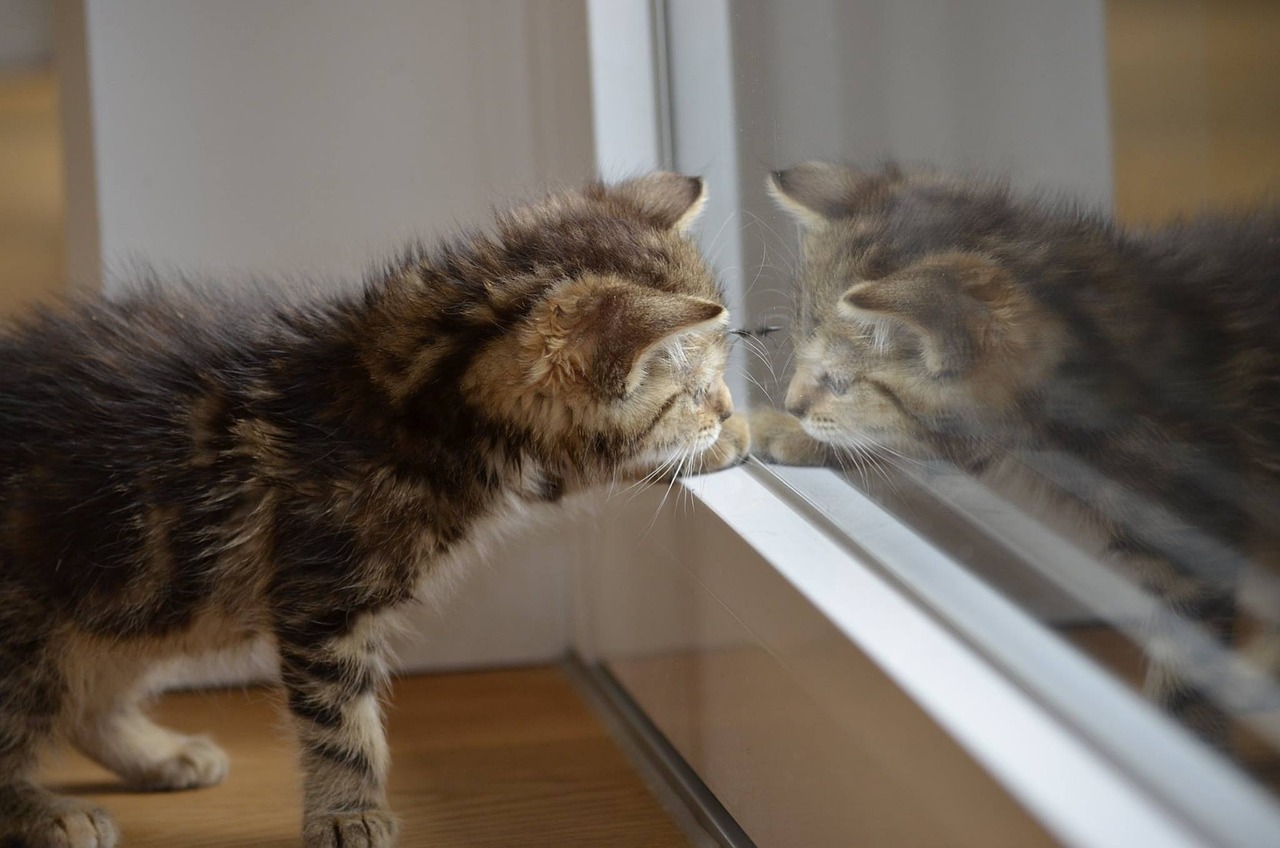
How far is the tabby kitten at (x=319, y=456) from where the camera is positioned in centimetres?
106

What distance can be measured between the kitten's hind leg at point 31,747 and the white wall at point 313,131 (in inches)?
22.2

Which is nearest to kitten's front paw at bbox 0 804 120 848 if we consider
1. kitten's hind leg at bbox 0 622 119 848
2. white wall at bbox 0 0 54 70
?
kitten's hind leg at bbox 0 622 119 848

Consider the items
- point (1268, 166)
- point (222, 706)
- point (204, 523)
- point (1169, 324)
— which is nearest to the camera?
point (1268, 166)

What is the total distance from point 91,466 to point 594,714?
651mm

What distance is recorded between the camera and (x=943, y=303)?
793 millimetres

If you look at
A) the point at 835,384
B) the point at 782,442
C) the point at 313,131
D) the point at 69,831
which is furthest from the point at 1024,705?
the point at 313,131

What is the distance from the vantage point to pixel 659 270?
113 cm

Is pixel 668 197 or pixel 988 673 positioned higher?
pixel 668 197

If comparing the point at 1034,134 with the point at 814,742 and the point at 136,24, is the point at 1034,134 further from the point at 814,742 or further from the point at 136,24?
the point at 136,24

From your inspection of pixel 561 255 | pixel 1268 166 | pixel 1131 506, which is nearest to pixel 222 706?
pixel 561 255

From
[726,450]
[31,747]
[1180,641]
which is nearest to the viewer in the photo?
[1180,641]

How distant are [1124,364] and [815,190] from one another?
472 mm

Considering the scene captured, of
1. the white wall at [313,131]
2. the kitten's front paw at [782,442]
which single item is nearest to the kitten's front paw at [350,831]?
the kitten's front paw at [782,442]

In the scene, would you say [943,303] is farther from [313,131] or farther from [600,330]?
[313,131]
